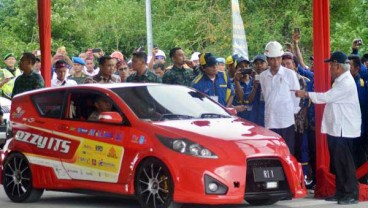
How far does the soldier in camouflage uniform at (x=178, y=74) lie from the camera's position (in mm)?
16703

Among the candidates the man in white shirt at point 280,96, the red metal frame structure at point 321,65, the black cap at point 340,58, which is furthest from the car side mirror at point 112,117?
the red metal frame structure at point 321,65

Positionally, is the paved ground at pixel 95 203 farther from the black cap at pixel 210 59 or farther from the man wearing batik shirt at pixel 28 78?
the black cap at pixel 210 59

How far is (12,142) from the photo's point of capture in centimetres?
1469

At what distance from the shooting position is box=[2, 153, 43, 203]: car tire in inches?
564

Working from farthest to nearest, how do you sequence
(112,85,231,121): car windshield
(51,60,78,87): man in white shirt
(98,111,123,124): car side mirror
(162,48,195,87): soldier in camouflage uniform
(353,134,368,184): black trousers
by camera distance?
(51,60,78,87): man in white shirt
(162,48,195,87): soldier in camouflage uniform
(353,134,368,184): black trousers
(112,85,231,121): car windshield
(98,111,123,124): car side mirror

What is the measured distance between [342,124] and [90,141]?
3331 millimetres

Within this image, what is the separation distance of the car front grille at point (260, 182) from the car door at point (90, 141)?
1569 millimetres

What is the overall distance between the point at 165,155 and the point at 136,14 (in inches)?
1335

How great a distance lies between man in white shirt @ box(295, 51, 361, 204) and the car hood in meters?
1.32

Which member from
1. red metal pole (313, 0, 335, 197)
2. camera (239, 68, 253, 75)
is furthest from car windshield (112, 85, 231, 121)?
camera (239, 68, 253, 75)

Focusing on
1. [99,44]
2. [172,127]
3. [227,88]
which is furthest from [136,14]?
[172,127]

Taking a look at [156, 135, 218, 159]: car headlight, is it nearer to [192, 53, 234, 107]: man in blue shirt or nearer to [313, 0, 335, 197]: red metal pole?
[313, 0, 335, 197]: red metal pole

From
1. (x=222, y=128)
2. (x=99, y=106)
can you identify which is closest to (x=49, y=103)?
(x=99, y=106)

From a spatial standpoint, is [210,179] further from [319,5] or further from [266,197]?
[319,5]
